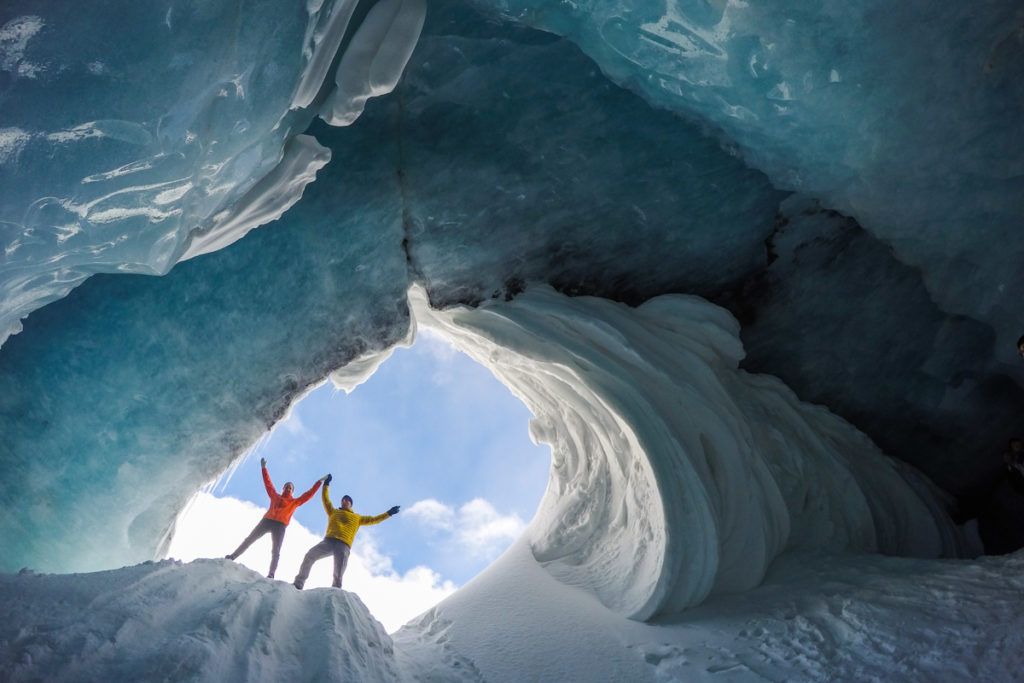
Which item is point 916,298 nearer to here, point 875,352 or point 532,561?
point 875,352

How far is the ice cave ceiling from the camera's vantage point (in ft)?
10.4

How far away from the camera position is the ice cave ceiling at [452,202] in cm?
317

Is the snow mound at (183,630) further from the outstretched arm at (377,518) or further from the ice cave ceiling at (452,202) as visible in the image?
the outstretched arm at (377,518)

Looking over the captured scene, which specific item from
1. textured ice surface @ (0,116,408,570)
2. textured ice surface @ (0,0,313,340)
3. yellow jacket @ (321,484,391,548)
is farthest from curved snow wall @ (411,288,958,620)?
textured ice surface @ (0,0,313,340)

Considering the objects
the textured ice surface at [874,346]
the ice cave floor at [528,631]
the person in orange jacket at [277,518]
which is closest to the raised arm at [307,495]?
the person in orange jacket at [277,518]

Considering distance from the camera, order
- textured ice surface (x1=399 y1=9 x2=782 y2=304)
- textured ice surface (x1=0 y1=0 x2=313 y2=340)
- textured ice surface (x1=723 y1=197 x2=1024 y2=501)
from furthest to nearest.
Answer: textured ice surface (x1=723 y1=197 x2=1024 y2=501), textured ice surface (x1=399 y1=9 x2=782 y2=304), textured ice surface (x1=0 y1=0 x2=313 y2=340)

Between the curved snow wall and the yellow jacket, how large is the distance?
5.74ft

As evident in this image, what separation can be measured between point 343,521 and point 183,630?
3.20 metres

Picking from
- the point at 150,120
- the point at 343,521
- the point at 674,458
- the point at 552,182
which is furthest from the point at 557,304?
the point at 343,521

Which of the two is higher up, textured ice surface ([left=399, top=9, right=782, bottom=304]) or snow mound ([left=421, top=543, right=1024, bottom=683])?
textured ice surface ([left=399, top=9, right=782, bottom=304])

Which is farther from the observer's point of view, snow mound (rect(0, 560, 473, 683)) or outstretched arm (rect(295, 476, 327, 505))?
outstretched arm (rect(295, 476, 327, 505))

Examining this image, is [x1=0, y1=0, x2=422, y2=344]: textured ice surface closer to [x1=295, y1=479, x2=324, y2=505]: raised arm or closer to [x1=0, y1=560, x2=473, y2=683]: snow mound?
[x1=0, y1=560, x2=473, y2=683]: snow mound

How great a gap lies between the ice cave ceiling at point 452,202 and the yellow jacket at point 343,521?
1440mm

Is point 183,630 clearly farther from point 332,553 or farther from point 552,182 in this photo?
point 552,182
